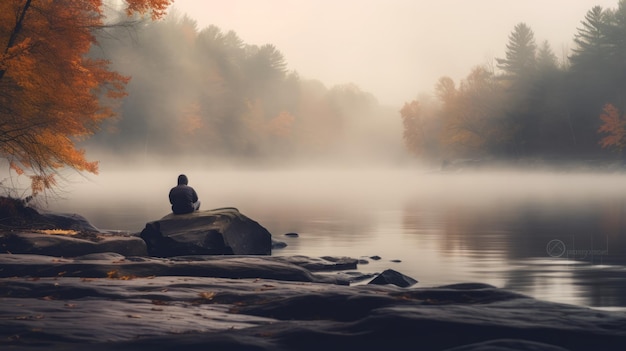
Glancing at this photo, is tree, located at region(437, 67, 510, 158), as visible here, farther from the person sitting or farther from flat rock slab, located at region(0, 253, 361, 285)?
flat rock slab, located at region(0, 253, 361, 285)

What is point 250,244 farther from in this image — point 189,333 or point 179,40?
point 179,40

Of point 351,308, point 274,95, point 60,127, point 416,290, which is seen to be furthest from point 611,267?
point 274,95

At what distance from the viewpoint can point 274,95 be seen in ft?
413

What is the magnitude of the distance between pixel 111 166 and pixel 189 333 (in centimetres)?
8781

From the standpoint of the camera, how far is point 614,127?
87.2 m

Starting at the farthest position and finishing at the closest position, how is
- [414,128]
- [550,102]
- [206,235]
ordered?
[414,128]
[550,102]
[206,235]

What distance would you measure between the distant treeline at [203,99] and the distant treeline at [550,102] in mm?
26901

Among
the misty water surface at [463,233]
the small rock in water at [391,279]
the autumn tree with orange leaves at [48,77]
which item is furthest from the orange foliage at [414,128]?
the small rock in water at [391,279]

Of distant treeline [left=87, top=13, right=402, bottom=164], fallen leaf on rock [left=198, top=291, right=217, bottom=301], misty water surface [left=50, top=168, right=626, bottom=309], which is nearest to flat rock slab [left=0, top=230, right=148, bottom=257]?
misty water surface [left=50, top=168, right=626, bottom=309]

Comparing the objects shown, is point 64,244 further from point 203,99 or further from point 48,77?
point 203,99

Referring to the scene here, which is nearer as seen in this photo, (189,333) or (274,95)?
(189,333)

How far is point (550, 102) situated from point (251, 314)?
89005 mm

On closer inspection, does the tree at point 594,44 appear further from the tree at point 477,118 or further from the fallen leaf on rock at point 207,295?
the fallen leaf on rock at point 207,295

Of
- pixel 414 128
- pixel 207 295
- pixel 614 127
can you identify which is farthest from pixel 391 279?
pixel 414 128
